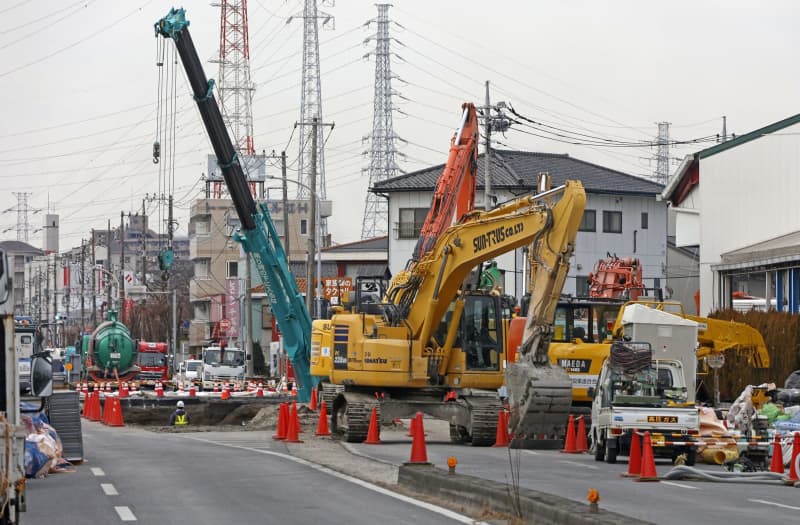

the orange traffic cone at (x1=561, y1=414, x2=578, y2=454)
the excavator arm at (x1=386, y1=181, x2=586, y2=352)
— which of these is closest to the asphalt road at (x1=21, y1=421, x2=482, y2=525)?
the excavator arm at (x1=386, y1=181, x2=586, y2=352)

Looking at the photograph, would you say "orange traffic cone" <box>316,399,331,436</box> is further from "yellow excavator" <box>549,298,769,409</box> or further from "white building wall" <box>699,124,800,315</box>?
"white building wall" <box>699,124,800,315</box>

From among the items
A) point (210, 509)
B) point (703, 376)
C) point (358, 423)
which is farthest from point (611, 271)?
point (210, 509)

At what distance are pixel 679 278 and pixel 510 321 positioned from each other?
42.0m

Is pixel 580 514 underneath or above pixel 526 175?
underneath

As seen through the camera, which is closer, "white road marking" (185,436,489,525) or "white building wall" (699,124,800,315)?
"white road marking" (185,436,489,525)

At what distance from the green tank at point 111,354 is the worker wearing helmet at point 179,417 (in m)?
20.4

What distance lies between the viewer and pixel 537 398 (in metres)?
25.0

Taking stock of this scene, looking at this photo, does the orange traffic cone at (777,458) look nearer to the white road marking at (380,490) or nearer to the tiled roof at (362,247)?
the white road marking at (380,490)

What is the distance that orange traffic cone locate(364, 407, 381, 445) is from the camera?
29.7 meters

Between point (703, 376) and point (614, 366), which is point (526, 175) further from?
point (614, 366)

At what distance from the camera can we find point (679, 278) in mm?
72250

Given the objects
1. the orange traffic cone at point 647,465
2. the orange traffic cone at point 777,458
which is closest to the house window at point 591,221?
the orange traffic cone at point 777,458

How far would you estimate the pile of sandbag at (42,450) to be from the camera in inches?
784

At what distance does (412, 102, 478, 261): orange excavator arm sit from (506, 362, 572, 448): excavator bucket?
263 inches
